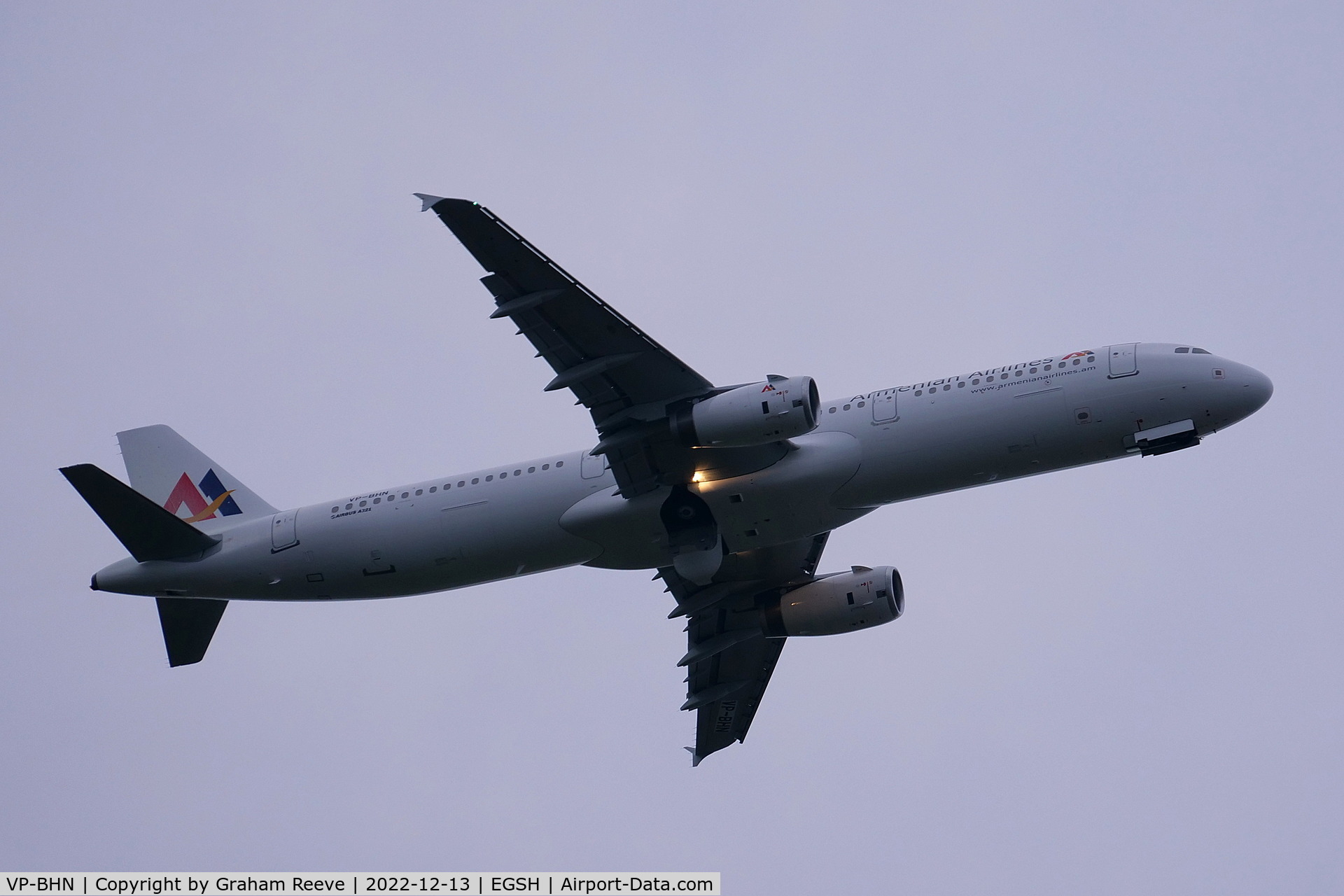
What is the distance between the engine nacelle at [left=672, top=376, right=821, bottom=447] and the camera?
33719 mm

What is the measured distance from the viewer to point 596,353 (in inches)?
1390

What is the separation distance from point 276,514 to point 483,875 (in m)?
12.5

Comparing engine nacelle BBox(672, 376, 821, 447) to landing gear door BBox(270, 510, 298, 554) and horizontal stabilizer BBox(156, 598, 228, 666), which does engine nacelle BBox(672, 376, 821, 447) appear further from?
horizontal stabilizer BBox(156, 598, 228, 666)

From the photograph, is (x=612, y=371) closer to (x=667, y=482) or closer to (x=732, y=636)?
(x=667, y=482)

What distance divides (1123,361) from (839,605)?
12167 millimetres

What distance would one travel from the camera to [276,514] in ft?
136

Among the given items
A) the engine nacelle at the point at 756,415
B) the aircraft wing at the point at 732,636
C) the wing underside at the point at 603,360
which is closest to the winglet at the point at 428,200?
the wing underside at the point at 603,360

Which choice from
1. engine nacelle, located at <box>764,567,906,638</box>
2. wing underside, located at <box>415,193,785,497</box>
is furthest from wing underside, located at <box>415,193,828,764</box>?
engine nacelle, located at <box>764,567,906,638</box>

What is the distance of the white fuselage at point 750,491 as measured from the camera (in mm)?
34812

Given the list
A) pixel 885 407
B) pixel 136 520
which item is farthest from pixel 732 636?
pixel 136 520

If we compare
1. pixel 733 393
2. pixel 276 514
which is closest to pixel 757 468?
pixel 733 393

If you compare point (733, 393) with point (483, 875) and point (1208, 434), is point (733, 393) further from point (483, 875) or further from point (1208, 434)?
point (483, 875)

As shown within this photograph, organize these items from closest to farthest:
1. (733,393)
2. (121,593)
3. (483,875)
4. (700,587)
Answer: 1. (733,393)
2. (483,875)
3. (121,593)
4. (700,587)

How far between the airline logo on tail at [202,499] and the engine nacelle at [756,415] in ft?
55.1
